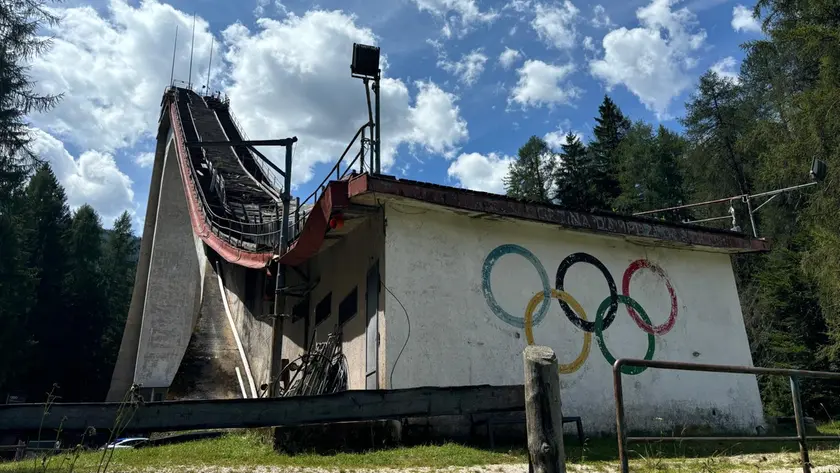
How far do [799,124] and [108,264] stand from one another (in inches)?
2273

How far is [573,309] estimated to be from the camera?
10133 millimetres

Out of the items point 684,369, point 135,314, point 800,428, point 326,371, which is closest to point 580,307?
point 326,371

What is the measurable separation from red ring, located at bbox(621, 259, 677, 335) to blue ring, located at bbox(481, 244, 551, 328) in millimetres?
1747

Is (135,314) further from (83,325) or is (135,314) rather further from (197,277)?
(83,325)

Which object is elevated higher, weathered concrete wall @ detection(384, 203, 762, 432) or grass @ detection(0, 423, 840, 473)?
weathered concrete wall @ detection(384, 203, 762, 432)

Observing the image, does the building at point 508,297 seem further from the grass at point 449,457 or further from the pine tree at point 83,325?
the pine tree at point 83,325

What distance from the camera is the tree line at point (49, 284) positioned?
2053 centimetres

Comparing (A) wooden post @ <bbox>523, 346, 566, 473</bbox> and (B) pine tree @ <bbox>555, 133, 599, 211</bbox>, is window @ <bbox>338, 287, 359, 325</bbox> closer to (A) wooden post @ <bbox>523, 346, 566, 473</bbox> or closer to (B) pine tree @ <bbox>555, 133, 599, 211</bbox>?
(A) wooden post @ <bbox>523, 346, 566, 473</bbox>

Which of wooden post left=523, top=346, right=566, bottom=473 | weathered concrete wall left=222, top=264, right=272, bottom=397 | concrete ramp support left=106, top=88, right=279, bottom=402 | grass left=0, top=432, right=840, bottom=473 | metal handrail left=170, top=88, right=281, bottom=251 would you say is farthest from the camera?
metal handrail left=170, top=88, right=281, bottom=251

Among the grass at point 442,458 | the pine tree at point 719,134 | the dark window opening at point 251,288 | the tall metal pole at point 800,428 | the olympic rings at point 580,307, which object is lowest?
the grass at point 442,458

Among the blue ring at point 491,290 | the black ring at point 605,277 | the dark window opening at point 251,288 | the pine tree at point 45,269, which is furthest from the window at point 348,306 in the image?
the pine tree at point 45,269

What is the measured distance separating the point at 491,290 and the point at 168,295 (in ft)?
77.1

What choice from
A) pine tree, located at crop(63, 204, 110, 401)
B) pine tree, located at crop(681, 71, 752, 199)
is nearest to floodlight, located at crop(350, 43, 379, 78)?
pine tree, located at crop(681, 71, 752, 199)

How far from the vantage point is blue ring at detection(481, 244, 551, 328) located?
9.48 metres
